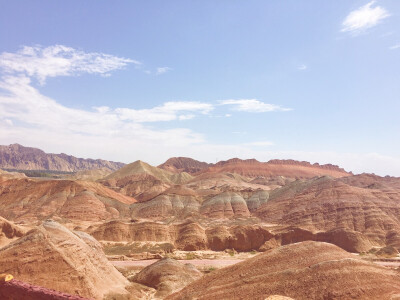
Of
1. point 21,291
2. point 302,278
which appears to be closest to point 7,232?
Answer: point 21,291

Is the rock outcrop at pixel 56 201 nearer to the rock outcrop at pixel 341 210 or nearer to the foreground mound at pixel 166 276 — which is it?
the rock outcrop at pixel 341 210

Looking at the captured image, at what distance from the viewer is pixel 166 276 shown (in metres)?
28.6

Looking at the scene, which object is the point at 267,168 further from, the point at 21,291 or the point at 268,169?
the point at 21,291

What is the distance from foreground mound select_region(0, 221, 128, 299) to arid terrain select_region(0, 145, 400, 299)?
7cm

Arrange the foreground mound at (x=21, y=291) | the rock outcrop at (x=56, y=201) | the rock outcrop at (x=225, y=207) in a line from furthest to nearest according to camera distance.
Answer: the rock outcrop at (x=225, y=207), the rock outcrop at (x=56, y=201), the foreground mound at (x=21, y=291)

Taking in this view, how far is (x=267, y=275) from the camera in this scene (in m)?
18.9

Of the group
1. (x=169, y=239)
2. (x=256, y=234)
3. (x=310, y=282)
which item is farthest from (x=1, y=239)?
(x=256, y=234)

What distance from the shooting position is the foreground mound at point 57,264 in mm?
21173

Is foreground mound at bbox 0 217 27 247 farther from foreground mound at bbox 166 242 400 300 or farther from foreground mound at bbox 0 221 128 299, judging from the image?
foreground mound at bbox 166 242 400 300

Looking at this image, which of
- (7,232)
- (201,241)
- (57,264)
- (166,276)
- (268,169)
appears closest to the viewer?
(57,264)

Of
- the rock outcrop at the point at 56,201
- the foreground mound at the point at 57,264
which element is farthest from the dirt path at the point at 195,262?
the rock outcrop at the point at 56,201

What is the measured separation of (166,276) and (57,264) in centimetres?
957

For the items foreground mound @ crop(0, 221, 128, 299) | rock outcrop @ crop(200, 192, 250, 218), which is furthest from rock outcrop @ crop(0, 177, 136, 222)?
foreground mound @ crop(0, 221, 128, 299)

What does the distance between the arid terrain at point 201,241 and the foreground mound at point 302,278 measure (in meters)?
0.06
